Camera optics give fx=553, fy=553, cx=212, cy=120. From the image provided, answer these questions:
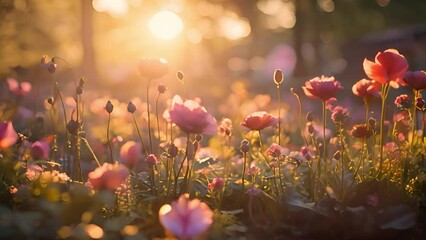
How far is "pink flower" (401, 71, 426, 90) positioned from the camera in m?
2.58

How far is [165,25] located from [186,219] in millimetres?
26685

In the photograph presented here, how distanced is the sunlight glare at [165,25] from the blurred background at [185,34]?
0.07 metres

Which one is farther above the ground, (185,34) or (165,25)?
(185,34)

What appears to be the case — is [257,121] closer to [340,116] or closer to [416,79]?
[340,116]

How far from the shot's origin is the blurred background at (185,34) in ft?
40.4

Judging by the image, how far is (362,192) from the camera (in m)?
2.62

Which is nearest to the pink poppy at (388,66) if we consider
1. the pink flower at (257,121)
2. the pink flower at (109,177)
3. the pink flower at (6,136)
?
the pink flower at (257,121)

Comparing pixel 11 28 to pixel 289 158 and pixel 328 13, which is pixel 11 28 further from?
pixel 328 13

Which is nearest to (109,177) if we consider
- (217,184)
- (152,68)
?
(217,184)

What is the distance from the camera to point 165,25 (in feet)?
91.2

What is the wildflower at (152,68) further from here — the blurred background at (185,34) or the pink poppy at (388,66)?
the blurred background at (185,34)

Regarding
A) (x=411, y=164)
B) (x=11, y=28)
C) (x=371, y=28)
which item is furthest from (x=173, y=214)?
(x=371, y=28)

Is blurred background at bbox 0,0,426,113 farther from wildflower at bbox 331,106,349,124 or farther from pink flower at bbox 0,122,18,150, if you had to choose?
pink flower at bbox 0,122,18,150

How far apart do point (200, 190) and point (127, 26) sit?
2276 centimetres
